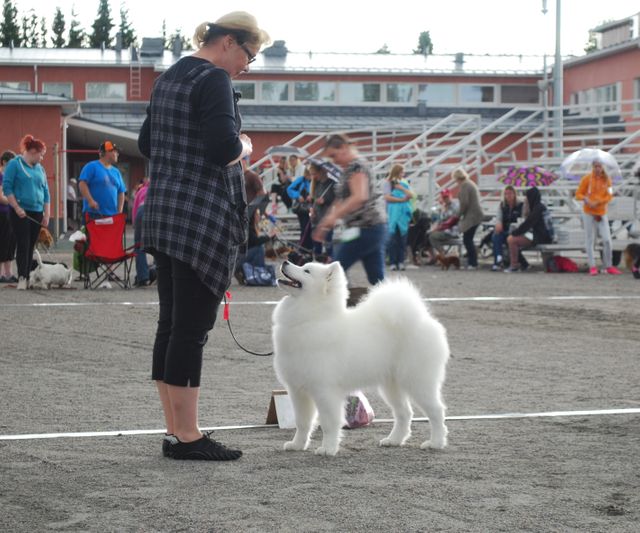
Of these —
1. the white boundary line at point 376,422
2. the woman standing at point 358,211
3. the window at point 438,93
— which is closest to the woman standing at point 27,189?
the woman standing at point 358,211

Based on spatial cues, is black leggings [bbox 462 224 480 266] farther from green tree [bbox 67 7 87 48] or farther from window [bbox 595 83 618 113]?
green tree [bbox 67 7 87 48]

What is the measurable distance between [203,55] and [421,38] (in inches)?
4458

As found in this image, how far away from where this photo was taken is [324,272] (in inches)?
222

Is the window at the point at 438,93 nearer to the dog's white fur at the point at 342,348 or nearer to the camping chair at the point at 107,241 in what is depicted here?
the camping chair at the point at 107,241

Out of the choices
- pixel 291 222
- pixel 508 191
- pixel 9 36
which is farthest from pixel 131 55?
pixel 9 36

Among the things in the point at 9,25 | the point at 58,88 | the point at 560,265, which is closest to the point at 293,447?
the point at 560,265

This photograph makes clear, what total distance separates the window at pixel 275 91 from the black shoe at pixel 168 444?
160ft

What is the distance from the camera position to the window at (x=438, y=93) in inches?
2137

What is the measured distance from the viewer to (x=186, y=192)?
5.31m

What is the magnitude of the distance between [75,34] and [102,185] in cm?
9456

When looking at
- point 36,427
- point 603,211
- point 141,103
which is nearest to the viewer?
point 36,427

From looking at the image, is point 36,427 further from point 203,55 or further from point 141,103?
point 141,103

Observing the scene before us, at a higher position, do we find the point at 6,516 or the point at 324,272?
the point at 324,272

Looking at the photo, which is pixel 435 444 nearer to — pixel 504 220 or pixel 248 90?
pixel 504 220
